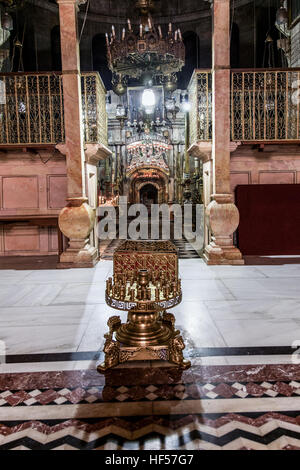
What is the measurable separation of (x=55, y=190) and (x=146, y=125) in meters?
8.39

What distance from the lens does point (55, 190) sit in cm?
899

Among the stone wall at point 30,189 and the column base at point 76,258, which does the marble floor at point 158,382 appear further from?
the stone wall at point 30,189

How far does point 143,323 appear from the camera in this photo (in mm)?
3328

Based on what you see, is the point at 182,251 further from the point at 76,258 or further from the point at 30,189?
the point at 30,189

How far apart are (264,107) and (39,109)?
14.8ft

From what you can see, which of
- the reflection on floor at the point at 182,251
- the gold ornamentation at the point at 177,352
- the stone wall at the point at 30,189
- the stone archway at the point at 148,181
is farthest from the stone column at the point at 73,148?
the stone archway at the point at 148,181

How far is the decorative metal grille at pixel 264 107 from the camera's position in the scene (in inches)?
317

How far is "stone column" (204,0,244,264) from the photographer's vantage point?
24.7ft

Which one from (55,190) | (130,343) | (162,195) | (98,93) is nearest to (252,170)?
(98,93)

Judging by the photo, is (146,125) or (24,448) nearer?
(24,448)

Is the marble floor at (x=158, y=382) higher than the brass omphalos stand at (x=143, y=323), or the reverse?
the brass omphalos stand at (x=143, y=323)

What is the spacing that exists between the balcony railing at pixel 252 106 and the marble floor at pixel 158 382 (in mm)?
4210

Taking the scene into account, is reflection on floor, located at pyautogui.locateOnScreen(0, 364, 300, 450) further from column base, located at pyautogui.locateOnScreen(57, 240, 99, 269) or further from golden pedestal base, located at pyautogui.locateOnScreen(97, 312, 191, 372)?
column base, located at pyautogui.locateOnScreen(57, 240, 99, 269)

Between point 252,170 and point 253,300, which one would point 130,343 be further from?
point 252,170
